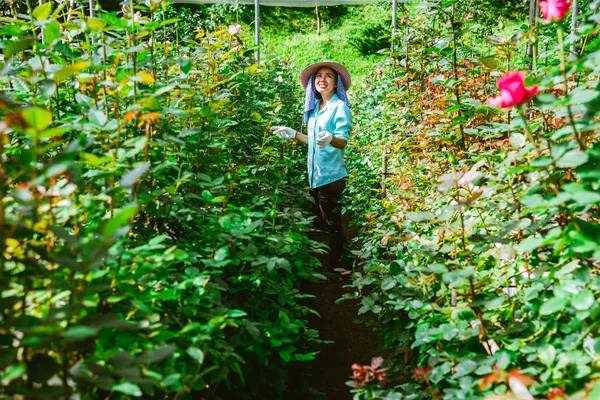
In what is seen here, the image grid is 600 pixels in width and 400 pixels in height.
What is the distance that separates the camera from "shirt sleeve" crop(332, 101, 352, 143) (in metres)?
3.33

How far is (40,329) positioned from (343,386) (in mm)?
1607

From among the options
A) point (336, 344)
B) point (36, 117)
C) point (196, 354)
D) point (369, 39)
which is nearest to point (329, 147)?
point (336, 344)

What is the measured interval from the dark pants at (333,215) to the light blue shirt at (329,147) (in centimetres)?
5

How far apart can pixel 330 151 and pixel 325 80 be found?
1.74 ft

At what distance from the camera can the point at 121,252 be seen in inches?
42.3

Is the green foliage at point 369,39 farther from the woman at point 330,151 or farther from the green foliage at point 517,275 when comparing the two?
the green foliage at point 517,275

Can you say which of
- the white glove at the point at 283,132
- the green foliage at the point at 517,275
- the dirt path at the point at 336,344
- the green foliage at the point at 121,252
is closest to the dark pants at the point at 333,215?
the dirt path at the point at 336,344

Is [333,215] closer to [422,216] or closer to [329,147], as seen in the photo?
[329,147]

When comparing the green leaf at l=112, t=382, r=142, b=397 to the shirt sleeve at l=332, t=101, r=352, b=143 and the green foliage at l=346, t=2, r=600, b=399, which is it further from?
the shirt sleeve at l=332, t=101, r=352, b=143

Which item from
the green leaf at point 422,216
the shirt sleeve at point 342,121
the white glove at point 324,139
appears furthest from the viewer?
the shirt sleeve at point 342,121

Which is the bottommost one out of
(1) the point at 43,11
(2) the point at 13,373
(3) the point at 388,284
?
(3) the point at 388,284

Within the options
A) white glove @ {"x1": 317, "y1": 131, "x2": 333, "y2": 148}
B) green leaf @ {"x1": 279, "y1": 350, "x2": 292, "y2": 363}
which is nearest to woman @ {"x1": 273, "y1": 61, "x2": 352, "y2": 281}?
white glove @ {"x1": 317, "y1": 131, "x2": 333, "y2": 148}

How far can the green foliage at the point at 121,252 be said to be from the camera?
88 cm

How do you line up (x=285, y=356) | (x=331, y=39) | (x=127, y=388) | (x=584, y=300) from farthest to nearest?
1. (x=331, y=39)
2. (x=285, y=356)
3. (x=584, y=300)
4. (x=127, y=388)
